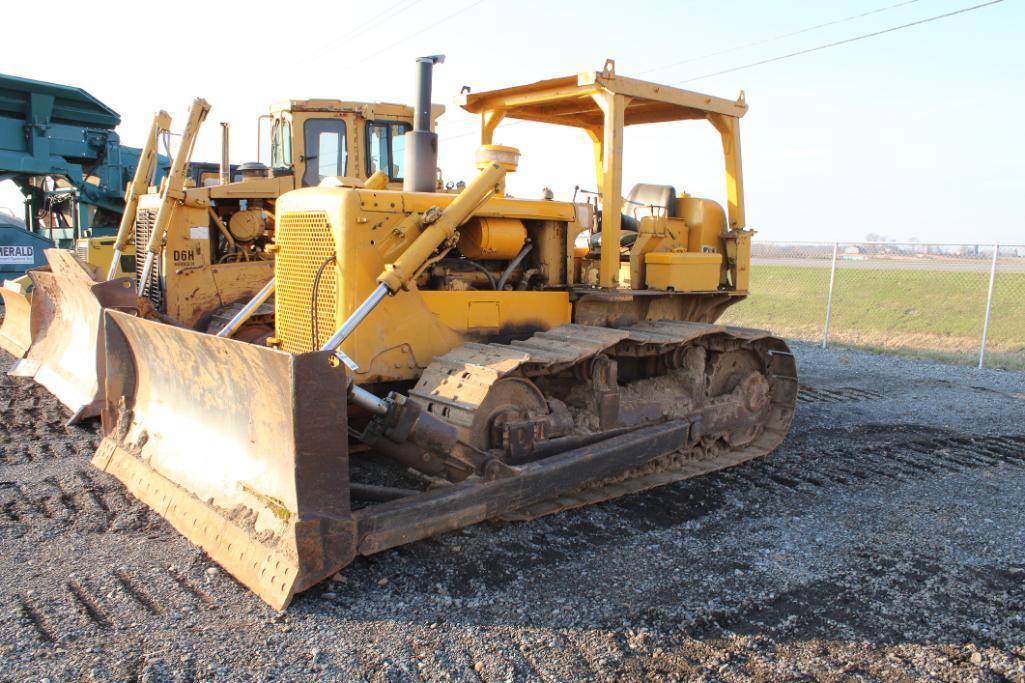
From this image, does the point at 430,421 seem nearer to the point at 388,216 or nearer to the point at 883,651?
the point at 388,216

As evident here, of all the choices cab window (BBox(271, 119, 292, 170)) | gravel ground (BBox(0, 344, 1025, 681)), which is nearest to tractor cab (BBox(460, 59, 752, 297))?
gravel ground (BBox(0, 344, 1025, 681))

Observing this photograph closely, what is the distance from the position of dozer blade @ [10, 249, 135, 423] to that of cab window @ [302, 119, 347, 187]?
10.2 ft

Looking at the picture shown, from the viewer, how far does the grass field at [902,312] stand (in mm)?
15023

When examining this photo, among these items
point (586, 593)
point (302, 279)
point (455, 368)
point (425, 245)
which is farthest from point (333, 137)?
point (586, 593)

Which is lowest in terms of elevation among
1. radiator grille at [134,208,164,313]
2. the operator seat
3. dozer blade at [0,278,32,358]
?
dozer blade at [0,278,32,358]

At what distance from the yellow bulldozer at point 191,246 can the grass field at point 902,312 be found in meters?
9.82

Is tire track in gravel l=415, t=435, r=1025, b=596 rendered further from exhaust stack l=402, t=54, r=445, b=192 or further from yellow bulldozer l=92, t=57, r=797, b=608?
exhaust stack l=402, t=54, r=445, b=192

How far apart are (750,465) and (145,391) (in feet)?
14.4

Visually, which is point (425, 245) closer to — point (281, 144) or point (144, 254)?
point (144, 254)

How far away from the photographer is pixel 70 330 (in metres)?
7.82

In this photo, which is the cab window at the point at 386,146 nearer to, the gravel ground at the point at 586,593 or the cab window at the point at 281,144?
the cab window at the point at 281,144

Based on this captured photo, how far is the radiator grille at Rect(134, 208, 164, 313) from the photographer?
8.81 metres

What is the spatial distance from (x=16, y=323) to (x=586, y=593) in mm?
8786

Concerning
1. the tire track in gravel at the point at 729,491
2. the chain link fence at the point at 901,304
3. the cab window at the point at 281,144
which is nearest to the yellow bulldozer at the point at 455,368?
the tire track in gravel at the point at 729,491
